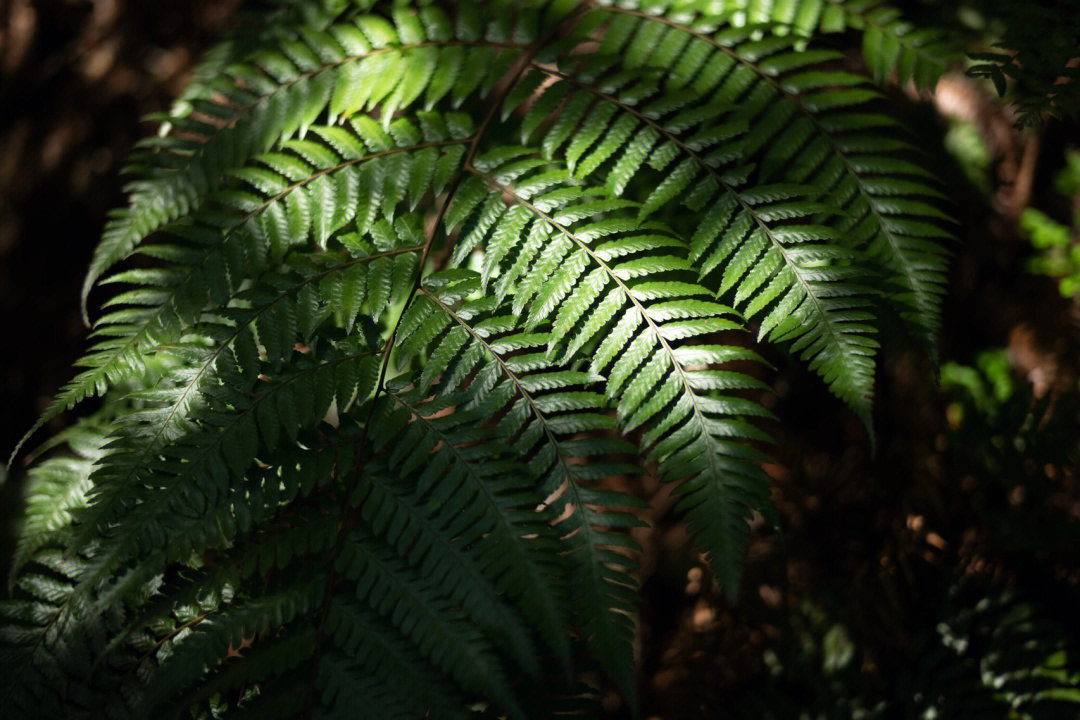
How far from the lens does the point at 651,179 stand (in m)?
1.83

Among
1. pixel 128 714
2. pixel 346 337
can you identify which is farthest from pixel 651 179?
pixel 128 714

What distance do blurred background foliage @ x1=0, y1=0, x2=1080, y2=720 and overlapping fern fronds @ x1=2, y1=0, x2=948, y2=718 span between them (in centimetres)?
62

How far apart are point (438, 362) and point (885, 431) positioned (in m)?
1.69

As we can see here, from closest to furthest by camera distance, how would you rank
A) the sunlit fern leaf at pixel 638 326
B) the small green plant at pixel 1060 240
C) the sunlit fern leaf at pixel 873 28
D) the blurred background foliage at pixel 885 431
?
the sunlit fern leaf at pixel 638 326, the sunlit fern leaf at pixel 873 28, the blurred background foliage at pixel 885 431, the small green plant at pixel 1060 240

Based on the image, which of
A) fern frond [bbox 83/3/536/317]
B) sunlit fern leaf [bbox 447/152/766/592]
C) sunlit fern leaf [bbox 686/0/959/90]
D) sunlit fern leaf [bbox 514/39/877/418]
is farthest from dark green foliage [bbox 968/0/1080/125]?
fern frond [bbox 83/3/536/317]

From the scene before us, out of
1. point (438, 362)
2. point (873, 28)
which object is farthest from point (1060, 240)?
point (438, 362)

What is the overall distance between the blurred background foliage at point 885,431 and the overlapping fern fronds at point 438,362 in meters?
0.62

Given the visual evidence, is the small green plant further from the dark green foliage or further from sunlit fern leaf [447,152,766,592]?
sunlit fern leaf [447,152,766,592]

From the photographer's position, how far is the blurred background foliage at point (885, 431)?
6.52 ft

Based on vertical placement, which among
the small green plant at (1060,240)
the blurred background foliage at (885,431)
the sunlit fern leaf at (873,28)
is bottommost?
the blurred background foliage at (885,431)

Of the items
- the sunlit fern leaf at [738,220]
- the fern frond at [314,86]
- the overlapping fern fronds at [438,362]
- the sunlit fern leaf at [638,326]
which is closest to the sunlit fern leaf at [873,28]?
the overlapping fern fronds at [438,362]

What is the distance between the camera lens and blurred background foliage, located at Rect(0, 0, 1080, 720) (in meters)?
1.99

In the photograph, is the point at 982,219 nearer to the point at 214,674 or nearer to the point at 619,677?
the point at 619,677

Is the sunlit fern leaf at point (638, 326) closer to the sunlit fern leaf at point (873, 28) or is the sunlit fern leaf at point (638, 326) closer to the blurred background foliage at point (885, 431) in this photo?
the sunlit fern leaf at point (873, 28)
